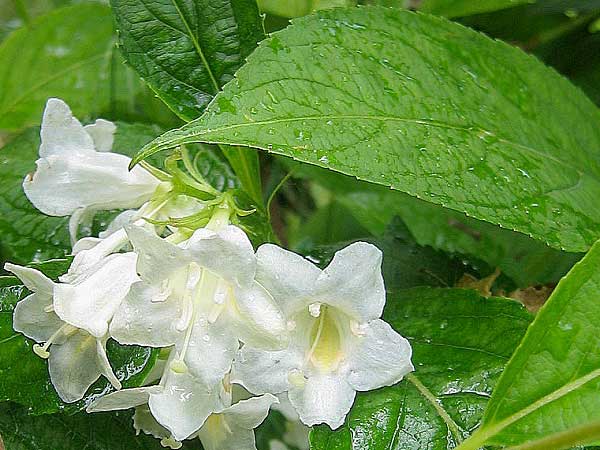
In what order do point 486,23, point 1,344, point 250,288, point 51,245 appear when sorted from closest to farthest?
point 250,288, point 1,344, point 51,245, point 486,23

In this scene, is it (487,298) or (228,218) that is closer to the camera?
(228,218)

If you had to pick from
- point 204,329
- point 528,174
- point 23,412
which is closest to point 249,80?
point 204,329

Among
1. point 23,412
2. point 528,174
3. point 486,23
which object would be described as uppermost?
point 528,174

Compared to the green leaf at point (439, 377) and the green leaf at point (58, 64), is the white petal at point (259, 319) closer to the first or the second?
the green leaf at point (439, 377)

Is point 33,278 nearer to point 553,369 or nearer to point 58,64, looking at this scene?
point 553,369

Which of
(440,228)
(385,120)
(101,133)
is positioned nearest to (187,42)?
(101,133)

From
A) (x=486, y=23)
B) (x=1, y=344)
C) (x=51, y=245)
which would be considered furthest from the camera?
(x=486, y=23)

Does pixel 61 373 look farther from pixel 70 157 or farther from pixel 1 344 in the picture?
pixel 70 157
